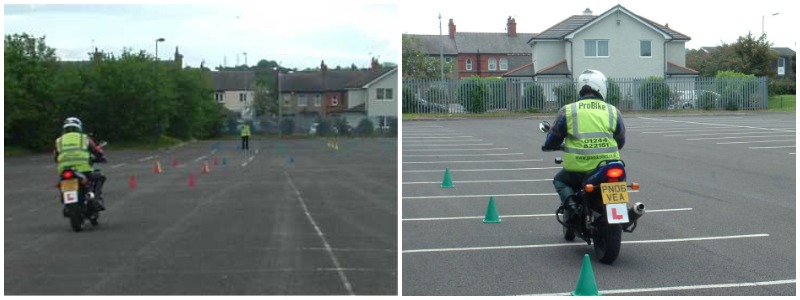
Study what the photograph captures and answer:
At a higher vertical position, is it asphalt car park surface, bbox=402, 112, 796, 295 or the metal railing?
the metal railing

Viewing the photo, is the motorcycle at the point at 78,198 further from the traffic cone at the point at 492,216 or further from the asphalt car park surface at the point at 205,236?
the traffic cone at the point at 492,216

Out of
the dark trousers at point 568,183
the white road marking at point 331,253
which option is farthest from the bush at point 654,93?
the dark trousers at point 568,183

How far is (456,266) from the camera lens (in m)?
6.86

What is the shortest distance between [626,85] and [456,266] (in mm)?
28582

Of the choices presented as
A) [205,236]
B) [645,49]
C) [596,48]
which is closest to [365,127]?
[205,236]

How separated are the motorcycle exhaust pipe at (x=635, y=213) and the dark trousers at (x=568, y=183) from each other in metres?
0.51

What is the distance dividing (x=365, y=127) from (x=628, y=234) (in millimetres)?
4062

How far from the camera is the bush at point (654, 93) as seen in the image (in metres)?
34.5

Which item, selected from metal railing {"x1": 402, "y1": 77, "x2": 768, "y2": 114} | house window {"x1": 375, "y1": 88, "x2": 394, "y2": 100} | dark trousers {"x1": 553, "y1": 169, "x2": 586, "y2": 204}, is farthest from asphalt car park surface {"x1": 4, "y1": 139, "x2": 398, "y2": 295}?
metal railing {"x1": 402, "y1": 77, "x2": 768, "y2": 114}

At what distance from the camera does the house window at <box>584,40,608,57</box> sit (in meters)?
43.3

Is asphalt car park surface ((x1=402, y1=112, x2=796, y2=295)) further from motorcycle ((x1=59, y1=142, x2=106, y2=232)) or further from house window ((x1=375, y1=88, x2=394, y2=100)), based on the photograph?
motorcycle ((x1=59, y1=142, x2=106, y2=232))

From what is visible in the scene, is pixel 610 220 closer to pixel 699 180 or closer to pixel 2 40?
pixel 2 40

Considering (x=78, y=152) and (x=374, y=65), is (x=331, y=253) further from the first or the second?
(x=374, y=65)

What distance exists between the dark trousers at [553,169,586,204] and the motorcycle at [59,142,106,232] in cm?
455
